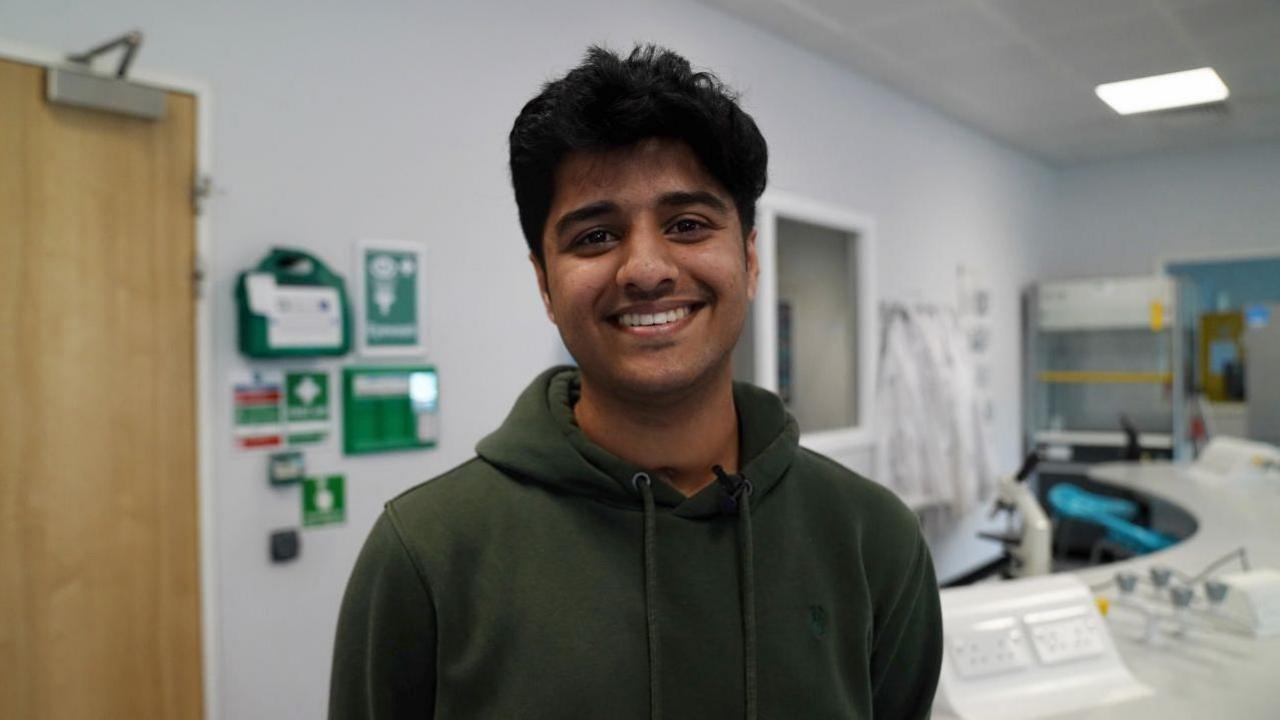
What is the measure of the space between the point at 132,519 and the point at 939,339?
12.9ft

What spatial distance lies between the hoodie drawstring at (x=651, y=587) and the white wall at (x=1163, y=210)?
20.4ft

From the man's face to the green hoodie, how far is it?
4.7 inches

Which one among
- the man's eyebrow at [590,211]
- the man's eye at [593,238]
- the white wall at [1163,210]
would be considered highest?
the white wall at [1163,210]

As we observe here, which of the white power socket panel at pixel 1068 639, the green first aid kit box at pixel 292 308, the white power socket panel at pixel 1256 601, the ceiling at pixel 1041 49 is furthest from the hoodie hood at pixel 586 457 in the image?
the ceiling at pixel 1041 49

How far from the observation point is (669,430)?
3.11ft

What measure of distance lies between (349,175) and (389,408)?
64 centimetres

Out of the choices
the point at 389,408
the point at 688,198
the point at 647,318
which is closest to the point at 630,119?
the point at 688,198

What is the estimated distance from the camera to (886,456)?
4254 mm

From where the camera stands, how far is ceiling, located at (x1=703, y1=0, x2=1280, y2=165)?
11.1ft

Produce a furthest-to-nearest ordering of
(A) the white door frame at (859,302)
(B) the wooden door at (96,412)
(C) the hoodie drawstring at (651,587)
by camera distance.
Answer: (A) the white door frame at (859,302)
(B) the wooden door at (96,412)
(C) the hoodie drawstring at (651,587)

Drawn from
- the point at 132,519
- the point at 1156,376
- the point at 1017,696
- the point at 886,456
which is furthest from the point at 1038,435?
the point at 132,519

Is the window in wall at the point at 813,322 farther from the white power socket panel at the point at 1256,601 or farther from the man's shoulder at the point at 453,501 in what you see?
the man's shoulder at the point at 453,501

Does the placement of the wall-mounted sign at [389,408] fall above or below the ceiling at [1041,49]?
below

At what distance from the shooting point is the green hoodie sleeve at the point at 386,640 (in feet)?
2.77
